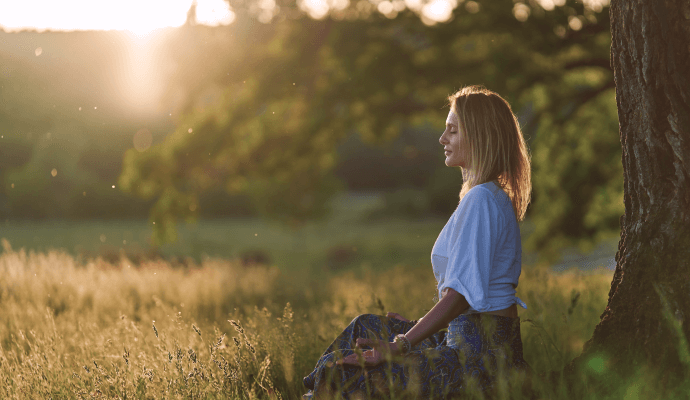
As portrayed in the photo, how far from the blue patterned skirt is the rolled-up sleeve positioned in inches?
6.5

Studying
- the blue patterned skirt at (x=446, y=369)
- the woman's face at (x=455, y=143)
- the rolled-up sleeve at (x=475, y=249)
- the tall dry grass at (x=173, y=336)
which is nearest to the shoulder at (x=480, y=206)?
the rolled-up sleeve at (x=475, y=249)

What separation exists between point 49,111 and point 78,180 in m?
14.2

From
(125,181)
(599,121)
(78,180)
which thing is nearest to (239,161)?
(125,181)

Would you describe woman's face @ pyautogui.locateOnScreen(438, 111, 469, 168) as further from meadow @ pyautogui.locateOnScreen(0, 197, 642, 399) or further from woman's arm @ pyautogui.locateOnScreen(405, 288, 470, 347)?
meadow @ pyautogui.locateOnScreen(0, 197, 642, 399)

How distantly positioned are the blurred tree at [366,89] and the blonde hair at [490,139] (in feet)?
15.3

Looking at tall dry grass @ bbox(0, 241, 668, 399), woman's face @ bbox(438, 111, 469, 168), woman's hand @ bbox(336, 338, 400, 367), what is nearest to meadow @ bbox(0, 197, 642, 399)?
tall dry grass @ bbox(0, 241, 668, 399)

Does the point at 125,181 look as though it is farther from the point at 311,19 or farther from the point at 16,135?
the point at 16,135

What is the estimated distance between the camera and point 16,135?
224 feet

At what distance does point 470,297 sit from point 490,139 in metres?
0.75

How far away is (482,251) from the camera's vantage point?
219 cm

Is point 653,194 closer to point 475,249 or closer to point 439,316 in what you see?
point 475,249

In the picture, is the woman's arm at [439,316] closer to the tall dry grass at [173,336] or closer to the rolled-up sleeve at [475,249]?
the rolled-up sleeve at [475,249]

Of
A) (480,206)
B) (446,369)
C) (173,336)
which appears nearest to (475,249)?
(480,206)

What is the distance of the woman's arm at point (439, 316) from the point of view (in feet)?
7.18
